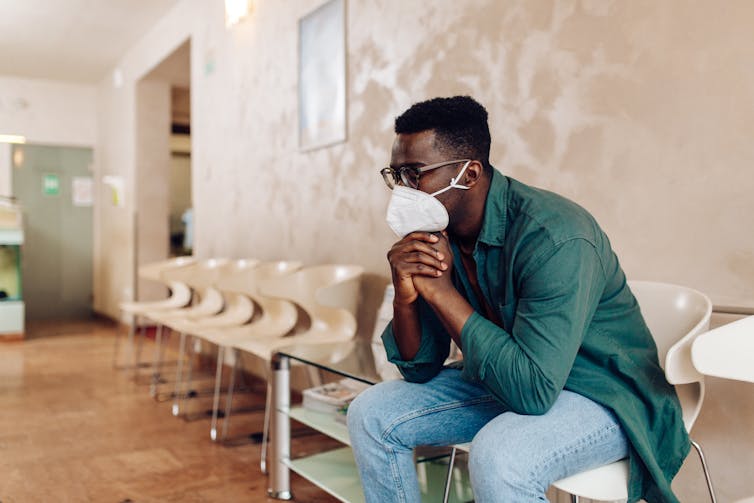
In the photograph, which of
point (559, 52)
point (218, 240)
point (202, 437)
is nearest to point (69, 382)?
point (218, 240)

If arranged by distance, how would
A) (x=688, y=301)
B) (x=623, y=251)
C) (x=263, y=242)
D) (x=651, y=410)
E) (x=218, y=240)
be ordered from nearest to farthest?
(x=651, y=410)
(x=688, y=301)
(x=623, y=251)
(x=263, y=242)
(x=218, y=240)

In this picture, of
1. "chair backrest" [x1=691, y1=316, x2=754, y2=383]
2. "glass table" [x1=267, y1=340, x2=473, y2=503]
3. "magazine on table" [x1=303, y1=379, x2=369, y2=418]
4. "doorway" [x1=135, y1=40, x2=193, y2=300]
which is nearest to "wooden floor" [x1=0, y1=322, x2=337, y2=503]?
"glass table" [x1=267, y1=340, x2=473, y2=503]

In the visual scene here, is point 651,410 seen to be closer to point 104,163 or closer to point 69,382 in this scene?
point 69,382

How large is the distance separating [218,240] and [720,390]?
4.34 meters

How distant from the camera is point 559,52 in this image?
2.51m

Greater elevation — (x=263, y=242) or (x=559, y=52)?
(x=559, y=52)

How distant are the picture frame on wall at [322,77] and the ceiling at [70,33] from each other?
2.93 m

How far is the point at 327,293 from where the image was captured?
3.32 m

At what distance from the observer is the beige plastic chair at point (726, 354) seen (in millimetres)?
1263

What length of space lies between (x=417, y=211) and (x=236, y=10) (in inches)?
161

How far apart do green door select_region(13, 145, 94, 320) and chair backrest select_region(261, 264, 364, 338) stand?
6978 millimetres

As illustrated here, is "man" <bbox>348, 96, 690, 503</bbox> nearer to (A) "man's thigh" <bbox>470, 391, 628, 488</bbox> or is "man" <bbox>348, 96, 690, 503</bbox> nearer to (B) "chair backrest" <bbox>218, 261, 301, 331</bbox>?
(A) "man's thigh" <bbox>470, 391, 628, 488</bbox>

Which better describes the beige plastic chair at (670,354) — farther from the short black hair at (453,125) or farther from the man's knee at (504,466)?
the short black hair at (453,125)

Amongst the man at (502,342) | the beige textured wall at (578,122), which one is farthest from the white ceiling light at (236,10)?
the man at (502,342)
